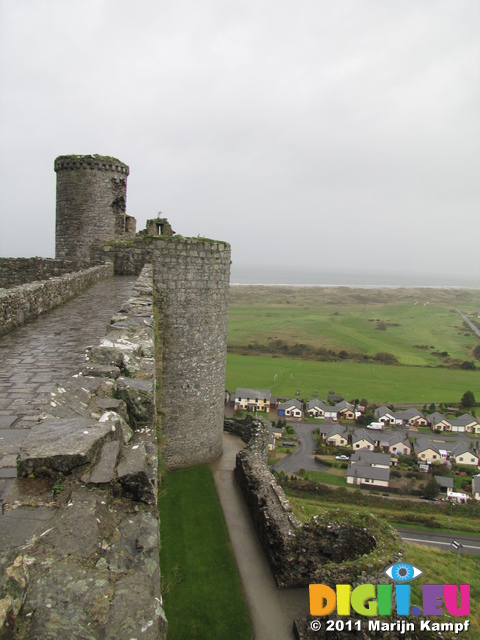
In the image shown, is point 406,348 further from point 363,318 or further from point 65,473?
point 65,473

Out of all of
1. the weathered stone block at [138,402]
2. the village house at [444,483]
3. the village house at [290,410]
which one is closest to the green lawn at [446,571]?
the weathered stone block at [138,402]

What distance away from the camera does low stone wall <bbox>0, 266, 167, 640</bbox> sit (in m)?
1.74

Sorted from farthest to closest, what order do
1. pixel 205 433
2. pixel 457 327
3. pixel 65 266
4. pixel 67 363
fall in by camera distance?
pixel 457 327, pixel 65 266, pixel 205 433, pixel 67 363

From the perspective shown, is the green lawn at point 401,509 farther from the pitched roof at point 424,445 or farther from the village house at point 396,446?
the village house at point 396,446

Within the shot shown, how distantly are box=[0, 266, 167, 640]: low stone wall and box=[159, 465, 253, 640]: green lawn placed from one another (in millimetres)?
4320

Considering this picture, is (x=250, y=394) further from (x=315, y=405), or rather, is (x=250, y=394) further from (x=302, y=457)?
(x=302, y=457)

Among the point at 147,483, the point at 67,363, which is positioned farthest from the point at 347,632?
the point at 147,483

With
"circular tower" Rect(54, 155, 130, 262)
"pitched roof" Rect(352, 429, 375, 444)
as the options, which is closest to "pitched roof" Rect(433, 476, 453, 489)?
"pitched roof" Rect(352, 429, 375, 444)

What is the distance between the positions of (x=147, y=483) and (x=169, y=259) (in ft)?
34.4

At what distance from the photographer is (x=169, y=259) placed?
12641 mm

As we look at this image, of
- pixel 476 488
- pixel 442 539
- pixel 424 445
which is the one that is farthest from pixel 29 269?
pixel 424 445

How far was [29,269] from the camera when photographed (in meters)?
17.3

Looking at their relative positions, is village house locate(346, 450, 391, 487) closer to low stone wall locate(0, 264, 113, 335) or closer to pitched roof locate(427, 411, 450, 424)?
pitched roof locate(427, 411, 450, 424)

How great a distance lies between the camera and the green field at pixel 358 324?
266 feet
